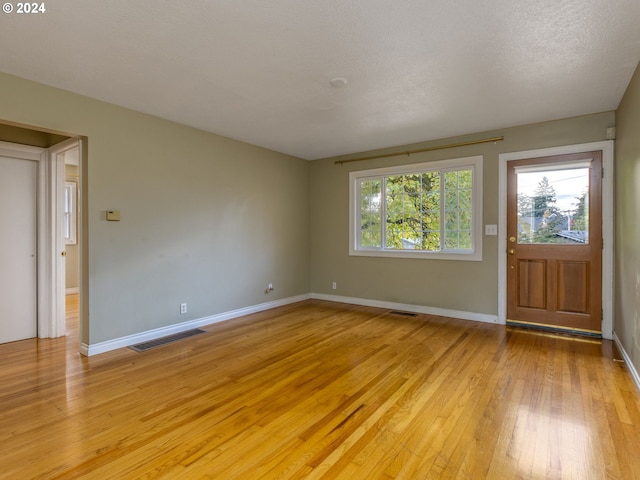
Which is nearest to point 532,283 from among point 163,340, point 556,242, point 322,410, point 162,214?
point 556,242

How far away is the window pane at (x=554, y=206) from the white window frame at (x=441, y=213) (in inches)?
18.8

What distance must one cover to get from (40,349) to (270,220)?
3134mm

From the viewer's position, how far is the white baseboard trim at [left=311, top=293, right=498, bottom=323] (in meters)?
4.43

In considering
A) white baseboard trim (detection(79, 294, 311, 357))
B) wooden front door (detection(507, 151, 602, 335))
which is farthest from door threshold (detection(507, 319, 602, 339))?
white baseboard trim (detection(79, 294, 311, 357))

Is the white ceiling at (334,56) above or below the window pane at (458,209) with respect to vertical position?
above

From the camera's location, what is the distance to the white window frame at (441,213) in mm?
4438

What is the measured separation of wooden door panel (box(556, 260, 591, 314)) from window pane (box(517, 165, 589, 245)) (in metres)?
0.29

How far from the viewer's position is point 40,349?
136 inches

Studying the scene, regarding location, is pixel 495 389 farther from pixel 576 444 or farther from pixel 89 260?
pixel 89 260

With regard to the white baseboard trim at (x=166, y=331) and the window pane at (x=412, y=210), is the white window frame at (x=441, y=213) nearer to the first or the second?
the window pane at (x=412, y=210)

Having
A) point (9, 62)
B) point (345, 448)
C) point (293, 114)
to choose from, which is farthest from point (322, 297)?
point (9, 62)

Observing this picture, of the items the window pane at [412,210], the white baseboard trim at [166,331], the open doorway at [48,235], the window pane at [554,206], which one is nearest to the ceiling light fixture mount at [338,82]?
the window pane at [412,210]

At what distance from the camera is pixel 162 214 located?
3.86m

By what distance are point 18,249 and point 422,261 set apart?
500cm
